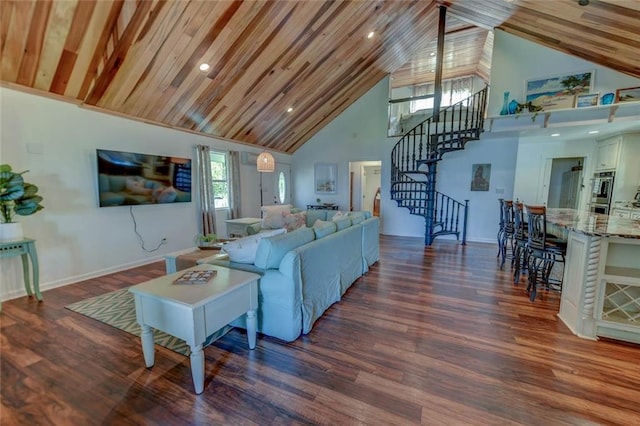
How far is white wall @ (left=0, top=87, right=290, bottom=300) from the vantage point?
3029 millimetres

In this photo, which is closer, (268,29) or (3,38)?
(3,38)

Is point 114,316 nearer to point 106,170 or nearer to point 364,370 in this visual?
point 106,170

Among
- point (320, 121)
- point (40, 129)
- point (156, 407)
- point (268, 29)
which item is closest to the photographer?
point (156, 407)

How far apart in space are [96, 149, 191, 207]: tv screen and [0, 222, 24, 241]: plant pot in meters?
0.89

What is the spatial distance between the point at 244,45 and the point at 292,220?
281cm

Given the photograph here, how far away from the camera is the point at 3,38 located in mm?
2520

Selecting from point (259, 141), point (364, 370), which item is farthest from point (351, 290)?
point (259, 141)

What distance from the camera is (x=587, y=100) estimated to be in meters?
4.61

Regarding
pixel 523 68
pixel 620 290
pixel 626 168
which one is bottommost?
pixel 620 290

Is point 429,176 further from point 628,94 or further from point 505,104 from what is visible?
point 628,94

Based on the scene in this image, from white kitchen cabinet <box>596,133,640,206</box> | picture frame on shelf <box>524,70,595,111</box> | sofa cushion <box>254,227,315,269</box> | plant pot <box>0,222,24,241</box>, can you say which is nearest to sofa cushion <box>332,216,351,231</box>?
sofa cushion <box>254,227,315,269</box>

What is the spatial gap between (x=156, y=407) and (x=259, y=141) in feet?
19.7

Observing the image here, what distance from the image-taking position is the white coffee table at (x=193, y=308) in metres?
1.58

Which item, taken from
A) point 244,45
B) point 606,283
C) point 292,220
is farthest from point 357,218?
point 244,45
